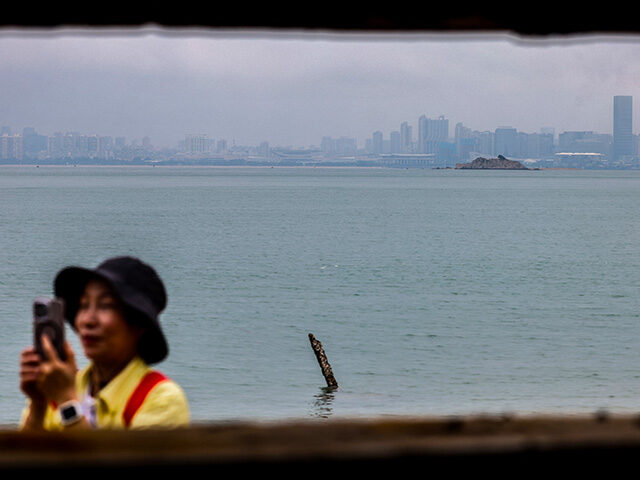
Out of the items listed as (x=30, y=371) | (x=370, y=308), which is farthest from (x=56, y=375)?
(x=370, y=308)

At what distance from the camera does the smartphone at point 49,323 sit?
2531 millimetres

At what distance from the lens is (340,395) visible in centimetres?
2930

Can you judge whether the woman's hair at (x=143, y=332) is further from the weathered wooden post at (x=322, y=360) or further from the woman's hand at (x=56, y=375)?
the weathered wooden post at (x=322, y=360)

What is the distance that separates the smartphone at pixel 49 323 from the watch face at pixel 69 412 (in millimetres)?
154

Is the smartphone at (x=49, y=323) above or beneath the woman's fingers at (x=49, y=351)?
above

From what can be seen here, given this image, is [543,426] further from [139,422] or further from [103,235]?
[103,235]

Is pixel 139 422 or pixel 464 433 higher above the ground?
pixel 464 433

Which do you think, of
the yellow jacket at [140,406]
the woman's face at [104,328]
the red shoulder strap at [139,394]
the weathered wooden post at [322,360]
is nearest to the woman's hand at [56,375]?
the yellow jacket at [140,406]

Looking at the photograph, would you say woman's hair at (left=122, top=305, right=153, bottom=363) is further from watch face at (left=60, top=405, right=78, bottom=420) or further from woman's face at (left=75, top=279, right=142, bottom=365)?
watch face at (left=60, top=405, right=78, bottom=420)

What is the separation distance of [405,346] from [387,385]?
806 cm

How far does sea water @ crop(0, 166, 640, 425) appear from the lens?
30.5 meters

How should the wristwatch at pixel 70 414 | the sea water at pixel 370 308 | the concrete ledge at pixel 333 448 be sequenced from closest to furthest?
the concrete ledge at pixel 333 448 → the wristwatch at pixel 70 414 → the sea water at pixel 370 308

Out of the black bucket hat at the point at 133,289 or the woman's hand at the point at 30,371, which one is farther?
the black bucket hat at the point at 133,289

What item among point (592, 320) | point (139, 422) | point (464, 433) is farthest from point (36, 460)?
point (592, 320)
